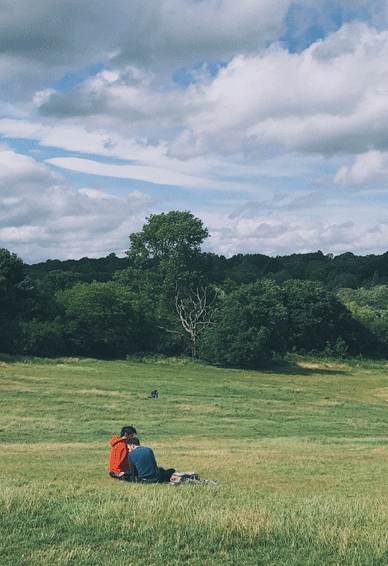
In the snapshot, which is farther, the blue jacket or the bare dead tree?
the bare dead tree

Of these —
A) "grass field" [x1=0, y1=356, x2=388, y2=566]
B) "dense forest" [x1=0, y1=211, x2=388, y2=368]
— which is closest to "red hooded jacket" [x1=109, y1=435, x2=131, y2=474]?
"grass field" [x1=0, y1=356, x2=388, y2=566]

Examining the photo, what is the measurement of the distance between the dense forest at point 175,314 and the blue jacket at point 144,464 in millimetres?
54404

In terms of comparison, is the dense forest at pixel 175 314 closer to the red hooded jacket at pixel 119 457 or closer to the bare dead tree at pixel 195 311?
the bare dead tree at pixel 195 311

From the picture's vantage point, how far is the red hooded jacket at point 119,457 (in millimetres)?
14281

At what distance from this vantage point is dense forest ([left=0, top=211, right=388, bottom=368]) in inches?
2753

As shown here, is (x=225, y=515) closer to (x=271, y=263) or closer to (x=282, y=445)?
(x=282, y=445)

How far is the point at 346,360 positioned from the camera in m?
83.0

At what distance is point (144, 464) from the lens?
45.2 feet

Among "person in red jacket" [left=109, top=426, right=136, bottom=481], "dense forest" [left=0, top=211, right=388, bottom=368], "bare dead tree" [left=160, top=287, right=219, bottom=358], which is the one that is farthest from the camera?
"bare dead tree" [left=160, top=287, right=219, bottom=358]

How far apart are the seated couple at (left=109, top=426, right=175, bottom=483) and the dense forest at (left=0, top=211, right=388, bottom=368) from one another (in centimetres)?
5375

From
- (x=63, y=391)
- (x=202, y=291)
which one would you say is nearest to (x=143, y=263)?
(x=202, y=291)

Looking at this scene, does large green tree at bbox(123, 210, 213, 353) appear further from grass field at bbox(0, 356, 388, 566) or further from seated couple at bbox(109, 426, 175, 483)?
seated couple at bbox(109, 426, 175, 483)

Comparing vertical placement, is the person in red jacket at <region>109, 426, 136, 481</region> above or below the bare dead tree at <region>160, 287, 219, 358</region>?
below

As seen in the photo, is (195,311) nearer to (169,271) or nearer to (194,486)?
(169,271)
